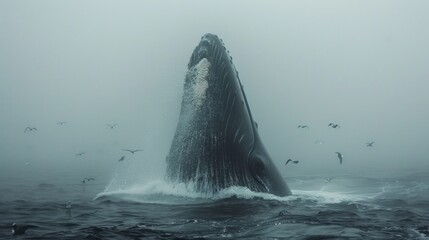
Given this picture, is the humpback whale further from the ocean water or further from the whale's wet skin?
the ocean water

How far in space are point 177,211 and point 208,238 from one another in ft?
8.52

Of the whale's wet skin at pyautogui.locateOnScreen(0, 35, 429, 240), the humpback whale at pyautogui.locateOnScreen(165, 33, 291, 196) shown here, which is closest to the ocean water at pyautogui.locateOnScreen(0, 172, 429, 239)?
the whale's wet skin at pyautogui.locateOnScreen(0, 35, 429, 240)

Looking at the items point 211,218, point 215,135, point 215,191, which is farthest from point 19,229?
point 215,135

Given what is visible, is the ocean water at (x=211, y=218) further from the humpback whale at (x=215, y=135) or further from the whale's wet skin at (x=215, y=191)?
the humpback whale at (x=215, y=135)

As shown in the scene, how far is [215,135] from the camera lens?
30.1 feet

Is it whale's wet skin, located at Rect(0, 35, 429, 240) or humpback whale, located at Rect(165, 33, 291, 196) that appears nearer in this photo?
whale's wet skin, located at Rect(0, 35, 429, 240)

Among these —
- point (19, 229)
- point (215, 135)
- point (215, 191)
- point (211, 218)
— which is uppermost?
point (215, 135)

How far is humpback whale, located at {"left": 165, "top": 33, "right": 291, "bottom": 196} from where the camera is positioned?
30.1ft

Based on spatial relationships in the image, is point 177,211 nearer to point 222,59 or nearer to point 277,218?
point 277,218

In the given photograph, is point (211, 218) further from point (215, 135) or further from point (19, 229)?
point (19, 229)

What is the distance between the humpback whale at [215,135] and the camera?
9164 millimetres

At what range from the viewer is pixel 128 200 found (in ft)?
36.8

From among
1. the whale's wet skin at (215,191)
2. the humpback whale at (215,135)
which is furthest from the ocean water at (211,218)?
the humpback whale at (215,135)

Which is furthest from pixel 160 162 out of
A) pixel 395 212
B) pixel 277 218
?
pixel 395 212
